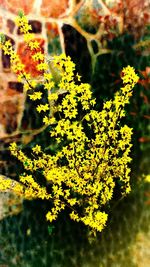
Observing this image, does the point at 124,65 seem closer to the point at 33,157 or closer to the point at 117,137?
the point at 117,137

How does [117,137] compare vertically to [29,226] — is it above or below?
above

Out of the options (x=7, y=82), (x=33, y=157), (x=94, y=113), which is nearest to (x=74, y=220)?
(x=33, y=157)

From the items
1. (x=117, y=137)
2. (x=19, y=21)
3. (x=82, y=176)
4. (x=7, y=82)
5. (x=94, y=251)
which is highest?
(x=19, y=21)

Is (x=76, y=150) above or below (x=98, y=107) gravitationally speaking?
below
